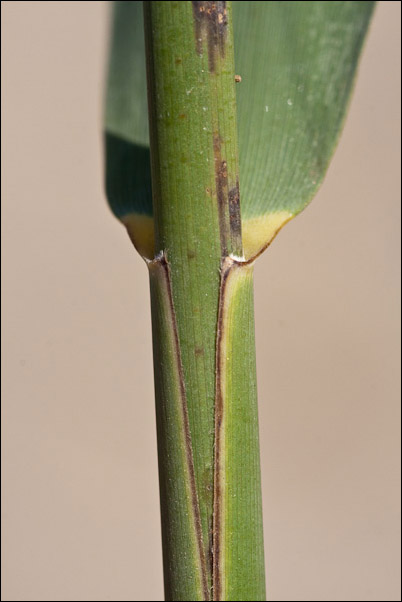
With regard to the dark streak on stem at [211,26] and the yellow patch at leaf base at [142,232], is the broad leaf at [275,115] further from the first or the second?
the dark streak on stem at [211,26]

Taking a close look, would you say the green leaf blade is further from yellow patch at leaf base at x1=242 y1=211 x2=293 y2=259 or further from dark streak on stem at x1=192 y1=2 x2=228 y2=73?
dark streak on stem at x1=192 y1=2 x2=228 y2=73

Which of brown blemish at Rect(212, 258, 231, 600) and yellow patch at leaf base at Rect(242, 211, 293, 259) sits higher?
yellow patch at leaf base at Rect(242, 211, 293, 259)

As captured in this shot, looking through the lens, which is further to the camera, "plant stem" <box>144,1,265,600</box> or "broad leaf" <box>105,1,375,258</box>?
"broad leaf" <box>105,1,375,258</box>

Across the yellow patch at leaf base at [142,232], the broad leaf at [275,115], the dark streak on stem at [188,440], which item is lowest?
the dark streak on stem at [188,440]

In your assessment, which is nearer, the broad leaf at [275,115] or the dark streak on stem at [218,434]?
the dark streak on stem at [218,434]

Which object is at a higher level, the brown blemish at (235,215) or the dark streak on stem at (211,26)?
the dark streak on stem at (211,26)

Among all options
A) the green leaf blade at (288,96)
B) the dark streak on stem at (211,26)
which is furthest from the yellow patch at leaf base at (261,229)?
the dark streak on stem at (211,26)

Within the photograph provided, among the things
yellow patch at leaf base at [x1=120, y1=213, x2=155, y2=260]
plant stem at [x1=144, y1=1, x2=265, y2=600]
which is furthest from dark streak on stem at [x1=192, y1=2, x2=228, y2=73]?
yellow patch at leaf base at [x1=120, y1=213, x2=155, y2=260]

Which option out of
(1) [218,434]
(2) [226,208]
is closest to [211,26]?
(2) [226,208]
